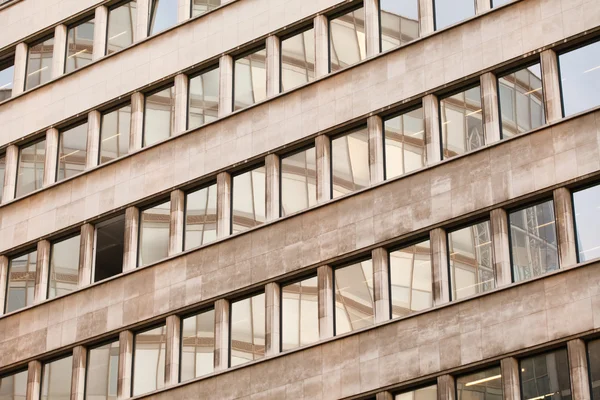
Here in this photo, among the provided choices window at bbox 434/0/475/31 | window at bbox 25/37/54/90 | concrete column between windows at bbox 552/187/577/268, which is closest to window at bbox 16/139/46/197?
window at bbox 25/37/54/90

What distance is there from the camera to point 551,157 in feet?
137

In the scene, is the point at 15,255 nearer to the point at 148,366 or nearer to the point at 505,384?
the point at 148,366

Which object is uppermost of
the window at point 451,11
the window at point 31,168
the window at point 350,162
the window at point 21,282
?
the window at point 451,11

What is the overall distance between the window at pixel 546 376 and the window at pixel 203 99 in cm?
1409

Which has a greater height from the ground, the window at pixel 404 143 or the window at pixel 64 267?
the window at pixel 404 143

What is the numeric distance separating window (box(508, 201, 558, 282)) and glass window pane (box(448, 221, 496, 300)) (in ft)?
2.34

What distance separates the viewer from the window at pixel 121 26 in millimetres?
53062

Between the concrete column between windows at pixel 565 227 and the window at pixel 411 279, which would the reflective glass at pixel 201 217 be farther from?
the concrete column between windows at pixel 565 227

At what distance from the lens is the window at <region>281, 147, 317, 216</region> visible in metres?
46.3

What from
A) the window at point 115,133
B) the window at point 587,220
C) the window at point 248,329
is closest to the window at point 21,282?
the window at point 115,133

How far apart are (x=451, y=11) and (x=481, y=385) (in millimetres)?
11326

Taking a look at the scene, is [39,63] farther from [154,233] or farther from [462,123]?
[462,123]

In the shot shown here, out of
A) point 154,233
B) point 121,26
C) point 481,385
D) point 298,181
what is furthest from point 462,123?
point 121,26

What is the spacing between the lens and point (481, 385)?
134 feet
